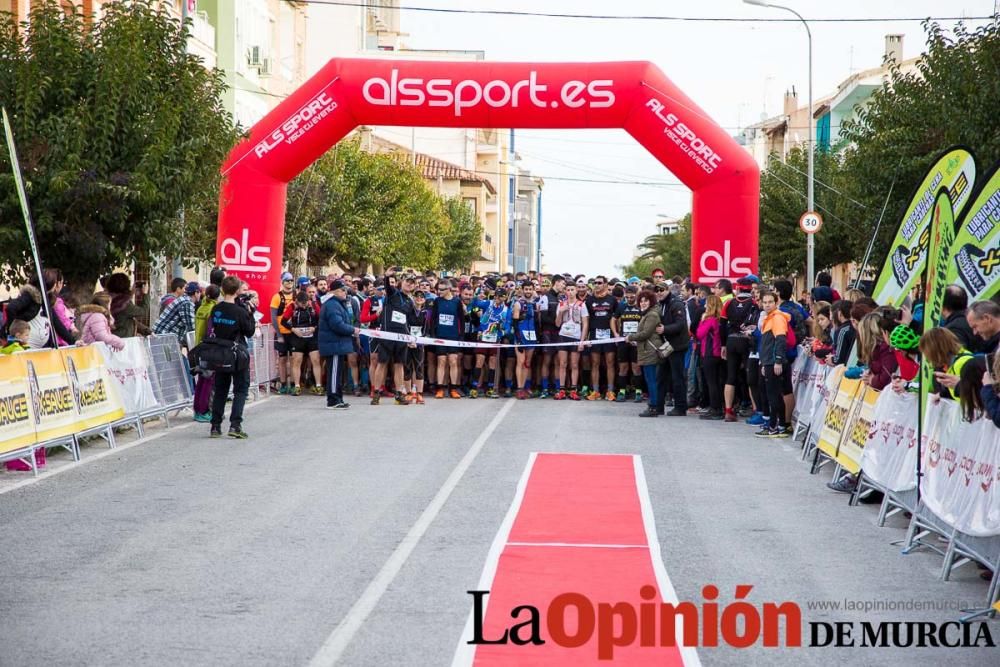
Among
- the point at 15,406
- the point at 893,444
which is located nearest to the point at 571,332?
the point at 15,406

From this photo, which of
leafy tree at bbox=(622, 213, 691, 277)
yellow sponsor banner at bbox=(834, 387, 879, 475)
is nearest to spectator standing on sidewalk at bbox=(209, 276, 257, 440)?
yellow sponsor banner at bbox=(834, 387, 879, 475)

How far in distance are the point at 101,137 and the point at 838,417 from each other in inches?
412

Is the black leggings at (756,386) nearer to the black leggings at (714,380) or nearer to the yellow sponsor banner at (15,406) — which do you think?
the black leggings at (714,380)

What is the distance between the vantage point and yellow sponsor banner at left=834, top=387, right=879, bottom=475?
11914mm

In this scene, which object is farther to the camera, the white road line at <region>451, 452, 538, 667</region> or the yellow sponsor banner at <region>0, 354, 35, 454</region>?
the yellow sponsor banner at <region>0, 354, 35, 454</region>

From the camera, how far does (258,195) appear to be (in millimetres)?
23516

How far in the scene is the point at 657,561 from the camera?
906 centimetres

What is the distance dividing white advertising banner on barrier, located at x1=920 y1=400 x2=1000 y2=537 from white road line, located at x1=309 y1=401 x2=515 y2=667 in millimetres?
3641

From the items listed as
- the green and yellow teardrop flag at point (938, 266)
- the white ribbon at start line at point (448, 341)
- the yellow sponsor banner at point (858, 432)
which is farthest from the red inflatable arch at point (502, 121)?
the green and yellow teardrop flag at point (938, 266)

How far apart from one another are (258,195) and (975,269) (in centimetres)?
1507

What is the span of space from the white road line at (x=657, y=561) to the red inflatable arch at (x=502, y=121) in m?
9.77

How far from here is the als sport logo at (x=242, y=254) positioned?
23516 millimetres

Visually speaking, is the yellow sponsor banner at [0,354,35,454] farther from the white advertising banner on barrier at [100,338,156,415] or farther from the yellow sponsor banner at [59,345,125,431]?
the white advertising banner on barrier at [100,338,156,415]

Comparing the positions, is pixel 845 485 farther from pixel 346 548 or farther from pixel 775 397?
pixel 346 548
